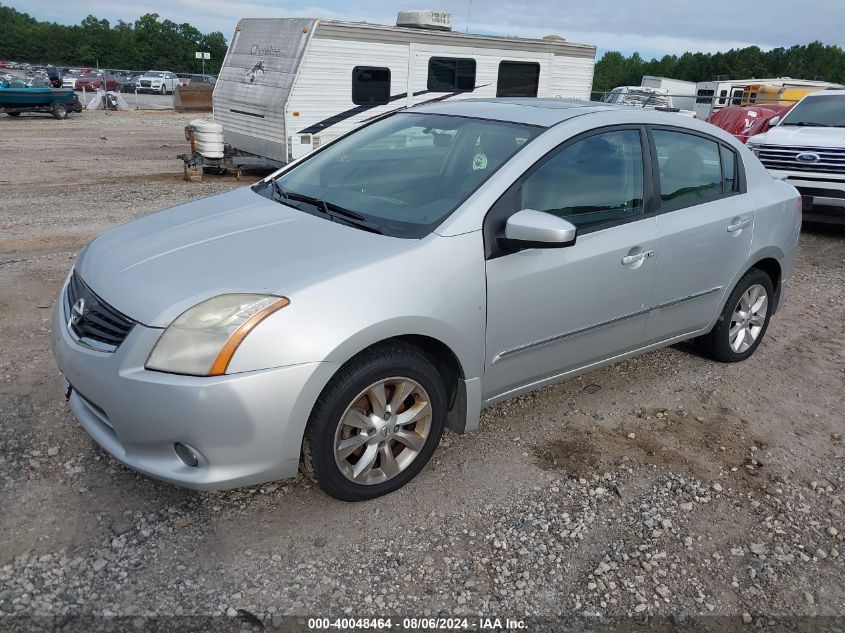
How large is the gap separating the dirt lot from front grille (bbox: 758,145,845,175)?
17.0ft

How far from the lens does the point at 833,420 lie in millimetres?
4082

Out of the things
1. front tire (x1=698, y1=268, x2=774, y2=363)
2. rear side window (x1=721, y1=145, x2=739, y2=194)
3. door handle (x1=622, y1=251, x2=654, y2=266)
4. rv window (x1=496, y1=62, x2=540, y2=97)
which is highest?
rv window (x1=496, y1=62, x2=540, y2=97)

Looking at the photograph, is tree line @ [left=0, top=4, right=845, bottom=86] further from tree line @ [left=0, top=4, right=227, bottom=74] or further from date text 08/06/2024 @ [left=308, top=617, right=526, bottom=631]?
date text 08/06/2024 @ [left=308, top=617, right=526, bottom=631]

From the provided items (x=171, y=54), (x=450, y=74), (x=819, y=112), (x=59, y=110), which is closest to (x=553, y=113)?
(x=819, y=112)

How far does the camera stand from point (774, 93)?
24.9 meters

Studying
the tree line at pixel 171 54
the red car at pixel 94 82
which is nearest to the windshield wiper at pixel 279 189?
the red car at pixel 94 82

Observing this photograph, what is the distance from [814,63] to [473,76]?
107 metres

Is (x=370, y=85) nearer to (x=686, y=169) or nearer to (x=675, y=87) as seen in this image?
(x=686, y=169)

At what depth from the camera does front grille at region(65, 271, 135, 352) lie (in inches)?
106

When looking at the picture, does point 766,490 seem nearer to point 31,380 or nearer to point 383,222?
point 383,222

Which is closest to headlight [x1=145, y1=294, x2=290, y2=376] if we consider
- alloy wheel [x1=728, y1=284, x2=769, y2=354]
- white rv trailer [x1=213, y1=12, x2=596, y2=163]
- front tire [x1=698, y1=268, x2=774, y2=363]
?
front tire [x1=698, y1=268, x2=774, y2=363]

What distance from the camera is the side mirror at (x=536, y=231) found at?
295cm

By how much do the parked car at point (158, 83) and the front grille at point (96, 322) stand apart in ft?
133

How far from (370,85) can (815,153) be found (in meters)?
6.63
